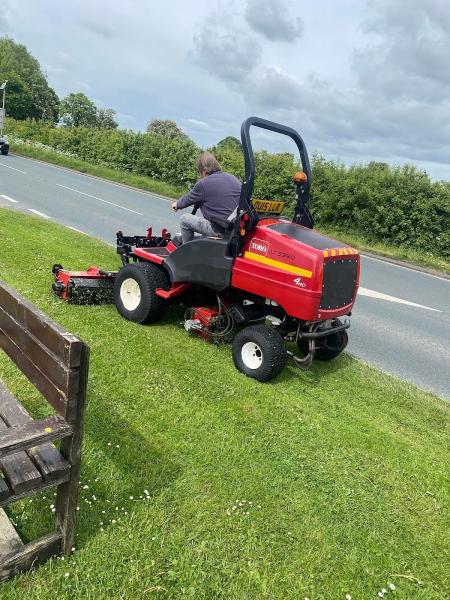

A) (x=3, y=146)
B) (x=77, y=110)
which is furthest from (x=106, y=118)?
(x=3, y=146)

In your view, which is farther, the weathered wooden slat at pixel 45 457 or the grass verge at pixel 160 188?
the grass verge at pixel 160 188

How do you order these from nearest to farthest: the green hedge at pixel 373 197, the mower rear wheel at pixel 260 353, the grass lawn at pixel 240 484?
the grass lawn at pixel 240 484
the mower rear wheel at pixel 260 353
the green hedge at pixel 373 197

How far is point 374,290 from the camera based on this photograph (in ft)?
32.0

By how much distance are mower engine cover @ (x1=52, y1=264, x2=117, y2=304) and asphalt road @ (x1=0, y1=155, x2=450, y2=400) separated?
3.15m

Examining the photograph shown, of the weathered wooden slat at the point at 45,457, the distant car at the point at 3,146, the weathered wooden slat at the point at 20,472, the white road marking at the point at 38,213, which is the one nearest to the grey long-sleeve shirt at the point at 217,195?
the weathered wooden slat at the point at 45,457

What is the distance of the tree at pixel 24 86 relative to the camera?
238ft

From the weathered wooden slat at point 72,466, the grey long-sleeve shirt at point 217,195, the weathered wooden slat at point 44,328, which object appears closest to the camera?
the weathered wooden slat at point 44,328

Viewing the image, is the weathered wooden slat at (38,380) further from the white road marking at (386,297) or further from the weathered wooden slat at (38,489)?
the white road marking at (386,297)

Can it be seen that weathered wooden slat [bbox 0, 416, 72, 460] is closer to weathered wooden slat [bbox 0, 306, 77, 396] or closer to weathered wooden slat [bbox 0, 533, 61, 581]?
weathered wooden slat [bbox 0, 306, 77, 396]

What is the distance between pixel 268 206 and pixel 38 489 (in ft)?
10.9

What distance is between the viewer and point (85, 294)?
18.6 feet

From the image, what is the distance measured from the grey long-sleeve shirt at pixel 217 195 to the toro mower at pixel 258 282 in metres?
0.15

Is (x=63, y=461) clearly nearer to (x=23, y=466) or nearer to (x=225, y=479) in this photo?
(x=23, y=466)

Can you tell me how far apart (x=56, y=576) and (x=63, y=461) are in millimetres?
570
